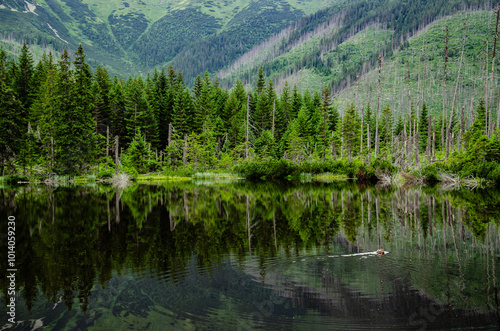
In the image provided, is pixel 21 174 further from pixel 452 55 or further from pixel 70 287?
pixel 452 55

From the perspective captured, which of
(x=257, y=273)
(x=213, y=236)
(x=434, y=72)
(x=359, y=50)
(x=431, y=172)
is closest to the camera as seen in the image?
(x=257, y=273)

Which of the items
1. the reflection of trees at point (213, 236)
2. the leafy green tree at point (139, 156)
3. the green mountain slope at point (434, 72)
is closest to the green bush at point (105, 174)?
the leafy green tree at point (139, 156)

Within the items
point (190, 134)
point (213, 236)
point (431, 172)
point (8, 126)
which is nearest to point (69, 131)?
point (8, 126)

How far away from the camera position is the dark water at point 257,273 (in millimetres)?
6035

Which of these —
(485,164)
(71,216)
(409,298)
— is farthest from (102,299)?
(485,164)

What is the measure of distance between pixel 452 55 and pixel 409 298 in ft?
482

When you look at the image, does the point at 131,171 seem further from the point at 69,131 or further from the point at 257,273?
the point at 257,273

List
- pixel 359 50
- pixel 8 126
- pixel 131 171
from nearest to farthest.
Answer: pixel 8 126
pixel 131 171
pixel 359 50

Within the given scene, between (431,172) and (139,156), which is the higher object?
(139,156)

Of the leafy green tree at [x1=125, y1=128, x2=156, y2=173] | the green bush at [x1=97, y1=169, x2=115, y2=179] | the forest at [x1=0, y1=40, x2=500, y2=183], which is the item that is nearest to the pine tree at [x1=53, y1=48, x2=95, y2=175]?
the forest at [x1=0, y1=40, x2=500, y2=183]

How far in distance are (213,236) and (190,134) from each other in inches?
2060

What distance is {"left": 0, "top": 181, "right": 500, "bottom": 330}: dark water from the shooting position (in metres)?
6.04

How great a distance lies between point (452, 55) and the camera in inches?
5182

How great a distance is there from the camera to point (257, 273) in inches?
324
